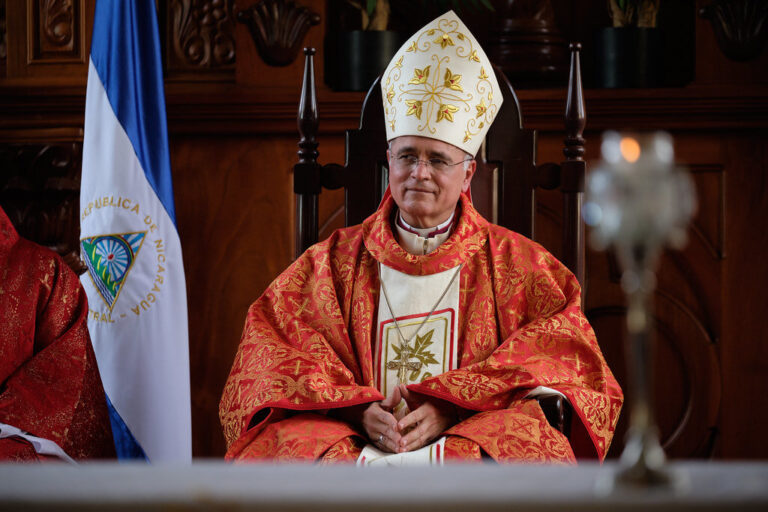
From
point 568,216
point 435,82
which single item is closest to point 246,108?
point 435,82

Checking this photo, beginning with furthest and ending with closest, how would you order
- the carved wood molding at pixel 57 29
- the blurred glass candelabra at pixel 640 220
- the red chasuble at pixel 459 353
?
1. the carved wood molding at pixel 57 29
2. the red chasuble at pixel 459 353
3. the blurred glass candelabra at pixel 640 220

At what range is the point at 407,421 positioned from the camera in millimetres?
2180

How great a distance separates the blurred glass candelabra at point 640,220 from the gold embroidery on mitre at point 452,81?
6.57 ft

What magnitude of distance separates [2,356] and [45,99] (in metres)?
1.38

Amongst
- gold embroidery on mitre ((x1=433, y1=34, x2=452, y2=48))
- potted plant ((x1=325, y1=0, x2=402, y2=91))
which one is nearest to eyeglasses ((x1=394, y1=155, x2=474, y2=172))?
gold embroidery on mitre ((x1=433, y1=34, x2=452, y2=48))

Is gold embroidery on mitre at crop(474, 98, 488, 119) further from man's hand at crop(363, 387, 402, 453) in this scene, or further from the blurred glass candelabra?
the blurred glass candelabra

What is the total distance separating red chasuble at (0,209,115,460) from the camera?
2.46 meters

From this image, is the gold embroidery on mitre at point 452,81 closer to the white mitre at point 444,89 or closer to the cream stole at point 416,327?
the white mitre at point 444,89

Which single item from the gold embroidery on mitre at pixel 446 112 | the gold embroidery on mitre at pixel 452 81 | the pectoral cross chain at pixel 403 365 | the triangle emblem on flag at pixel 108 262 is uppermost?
the gold embroidery on mitre at pixel 452 81

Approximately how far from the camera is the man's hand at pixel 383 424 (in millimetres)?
2158

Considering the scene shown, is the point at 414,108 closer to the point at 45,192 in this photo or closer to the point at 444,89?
the point at 444,89

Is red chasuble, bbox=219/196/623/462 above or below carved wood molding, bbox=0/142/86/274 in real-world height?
below

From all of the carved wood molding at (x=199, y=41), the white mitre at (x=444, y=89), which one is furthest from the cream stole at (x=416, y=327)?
the carved wood molding at (x=199, y=41)

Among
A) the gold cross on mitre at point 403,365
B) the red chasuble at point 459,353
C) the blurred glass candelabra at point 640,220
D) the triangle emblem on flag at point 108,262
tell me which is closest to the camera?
the blurred glass candelabra at point 640,220
